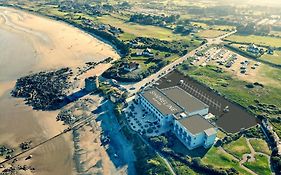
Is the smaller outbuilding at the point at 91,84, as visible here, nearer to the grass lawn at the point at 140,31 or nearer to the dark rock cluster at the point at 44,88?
the dark rock cluster at the point at 44,88

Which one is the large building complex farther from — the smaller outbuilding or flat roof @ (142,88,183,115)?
the smaller outbuilding

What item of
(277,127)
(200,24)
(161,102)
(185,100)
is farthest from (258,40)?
(161,102)

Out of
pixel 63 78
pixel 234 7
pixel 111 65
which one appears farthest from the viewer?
pixel 234 7

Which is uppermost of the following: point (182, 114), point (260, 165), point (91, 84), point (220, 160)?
point (182, 114)

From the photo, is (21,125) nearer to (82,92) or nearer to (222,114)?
(82,92)

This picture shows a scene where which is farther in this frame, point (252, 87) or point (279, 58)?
point (279, 58)

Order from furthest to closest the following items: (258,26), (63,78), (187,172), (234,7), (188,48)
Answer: (234,7)
(258,26)
(188,48)
(63,78)
(187,172)

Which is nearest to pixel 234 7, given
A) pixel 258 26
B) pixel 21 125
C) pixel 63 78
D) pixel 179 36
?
pixel 258 26

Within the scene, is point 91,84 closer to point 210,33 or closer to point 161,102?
point 161,102
